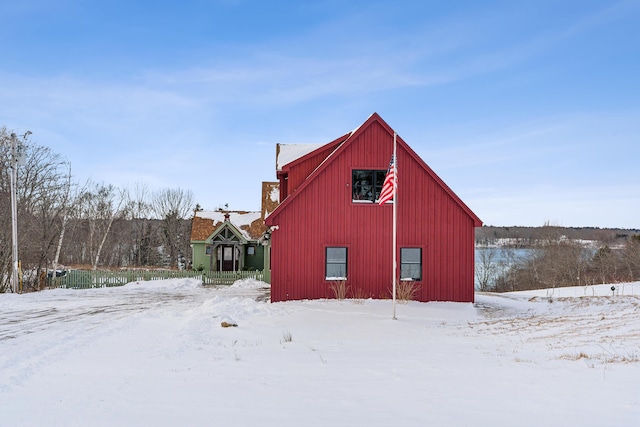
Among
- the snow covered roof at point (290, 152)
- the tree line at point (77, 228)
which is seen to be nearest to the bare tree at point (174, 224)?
the tree line at point (77, 228)

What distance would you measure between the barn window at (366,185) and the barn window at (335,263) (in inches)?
89.7

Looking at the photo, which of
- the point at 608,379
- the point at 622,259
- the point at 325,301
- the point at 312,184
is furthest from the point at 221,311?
the point at 622,259

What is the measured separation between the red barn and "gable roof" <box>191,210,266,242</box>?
17809 mm

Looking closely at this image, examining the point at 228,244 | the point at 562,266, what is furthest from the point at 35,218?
the point at 562,266

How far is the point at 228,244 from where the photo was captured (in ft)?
116

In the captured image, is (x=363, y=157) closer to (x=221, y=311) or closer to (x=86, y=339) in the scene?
(x=221, y=311)

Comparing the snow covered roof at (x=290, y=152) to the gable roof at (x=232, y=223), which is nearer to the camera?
the snow covered roof at (x=290, y=152)

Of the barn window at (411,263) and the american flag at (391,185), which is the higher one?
the american flag at (391,185)

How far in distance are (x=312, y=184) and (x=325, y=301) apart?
4707 millimetres

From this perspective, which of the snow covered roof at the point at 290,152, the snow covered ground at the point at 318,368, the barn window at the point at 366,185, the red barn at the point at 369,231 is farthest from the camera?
the snow covered roof at the point at 290,152

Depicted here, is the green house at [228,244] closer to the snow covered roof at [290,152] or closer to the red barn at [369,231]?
the snow covered roof at [290,152]

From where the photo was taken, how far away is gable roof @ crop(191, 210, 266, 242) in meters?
35.8

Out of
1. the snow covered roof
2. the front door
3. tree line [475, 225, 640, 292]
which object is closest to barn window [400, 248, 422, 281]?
the snow covered roof

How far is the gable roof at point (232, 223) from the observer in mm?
35750
